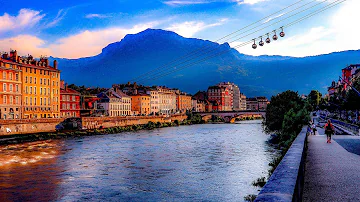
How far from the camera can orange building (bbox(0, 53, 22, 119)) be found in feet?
199

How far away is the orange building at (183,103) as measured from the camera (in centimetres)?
15138

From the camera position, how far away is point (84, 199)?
19.2 m

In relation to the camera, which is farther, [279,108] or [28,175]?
[279,108]

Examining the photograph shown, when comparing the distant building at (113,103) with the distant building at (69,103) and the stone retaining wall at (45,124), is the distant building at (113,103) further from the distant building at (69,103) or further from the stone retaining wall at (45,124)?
the distant building at (69,103)

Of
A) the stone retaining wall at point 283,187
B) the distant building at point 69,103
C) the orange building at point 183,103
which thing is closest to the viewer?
the stone retaining wall at point 283,187

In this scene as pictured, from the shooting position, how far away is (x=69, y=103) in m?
79.2

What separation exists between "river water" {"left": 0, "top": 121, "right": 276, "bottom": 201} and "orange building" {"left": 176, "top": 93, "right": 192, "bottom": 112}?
10998 cm

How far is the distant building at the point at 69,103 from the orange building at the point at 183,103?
71.9 meters

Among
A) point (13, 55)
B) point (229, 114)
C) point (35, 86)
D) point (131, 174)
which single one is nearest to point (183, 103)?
point (229, 114)

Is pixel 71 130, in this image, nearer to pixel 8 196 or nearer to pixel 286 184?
pixel 8 196

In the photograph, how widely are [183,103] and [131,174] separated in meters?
130

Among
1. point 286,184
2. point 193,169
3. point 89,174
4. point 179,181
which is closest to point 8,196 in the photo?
point 89,174

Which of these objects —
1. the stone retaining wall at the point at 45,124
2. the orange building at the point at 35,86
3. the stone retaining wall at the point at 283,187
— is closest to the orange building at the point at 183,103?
the stone retaining wall at the point at 45,124

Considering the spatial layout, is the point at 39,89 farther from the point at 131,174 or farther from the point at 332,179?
the point at 332,179
